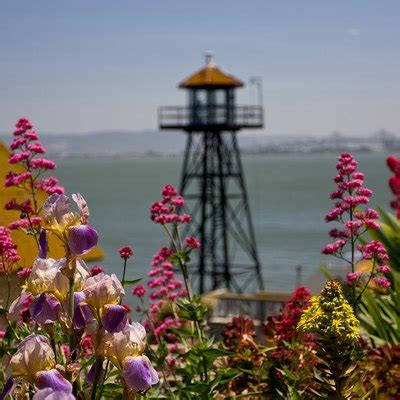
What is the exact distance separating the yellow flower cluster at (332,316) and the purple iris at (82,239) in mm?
860

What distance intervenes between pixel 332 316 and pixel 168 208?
203 cm

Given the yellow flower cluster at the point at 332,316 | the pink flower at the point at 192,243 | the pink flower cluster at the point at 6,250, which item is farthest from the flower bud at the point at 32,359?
the pink flower at the point at 192,243

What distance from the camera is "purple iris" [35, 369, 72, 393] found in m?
2.44

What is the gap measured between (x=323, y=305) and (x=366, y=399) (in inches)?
27.1

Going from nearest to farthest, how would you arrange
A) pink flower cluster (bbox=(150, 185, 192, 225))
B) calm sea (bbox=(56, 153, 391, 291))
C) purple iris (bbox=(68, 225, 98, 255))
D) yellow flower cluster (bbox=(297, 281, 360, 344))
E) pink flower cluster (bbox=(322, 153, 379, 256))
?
purple iris (bbox=(68, 225, 98, 255))
yellow flower cluster (bbox=(297, 281, 360, 344))
pink flower cluster (bbox=(322, 153, 379, 256))
pink flower cluster (bbox=(150, 185, 192, 225))
calm sea (bbox=(56, 153, 391, 291))

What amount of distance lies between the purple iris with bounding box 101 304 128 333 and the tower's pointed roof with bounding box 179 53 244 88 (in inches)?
1359

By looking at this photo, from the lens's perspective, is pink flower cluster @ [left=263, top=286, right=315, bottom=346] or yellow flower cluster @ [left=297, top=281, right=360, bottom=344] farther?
pink flower cluster @ [left=263, top=286, right=315, bottom=346]

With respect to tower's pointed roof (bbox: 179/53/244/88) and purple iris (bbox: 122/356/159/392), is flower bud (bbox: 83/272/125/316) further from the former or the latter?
tower's pointed roof (bbox: 179/53/244/88)

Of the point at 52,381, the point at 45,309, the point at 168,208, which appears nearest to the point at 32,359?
the point at 52,381

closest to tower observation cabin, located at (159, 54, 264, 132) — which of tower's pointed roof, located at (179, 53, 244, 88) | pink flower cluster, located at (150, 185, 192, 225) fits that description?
tower's pointed roof, located at (179, 53, 244, 88)

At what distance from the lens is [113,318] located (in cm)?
258

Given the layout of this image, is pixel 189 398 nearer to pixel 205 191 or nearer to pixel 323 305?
pixel 323 305

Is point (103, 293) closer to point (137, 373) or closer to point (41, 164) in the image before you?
point (137, 373)

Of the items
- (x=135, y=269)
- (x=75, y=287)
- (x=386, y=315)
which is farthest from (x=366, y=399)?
(x=135, y=269)
